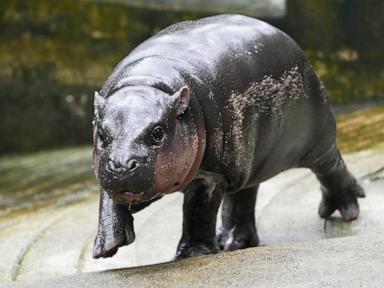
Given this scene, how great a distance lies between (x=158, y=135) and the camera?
3.69 metres

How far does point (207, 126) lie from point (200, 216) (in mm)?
471

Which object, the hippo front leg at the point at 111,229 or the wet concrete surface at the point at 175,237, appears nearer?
the wet concrete surface at the point at 175,237

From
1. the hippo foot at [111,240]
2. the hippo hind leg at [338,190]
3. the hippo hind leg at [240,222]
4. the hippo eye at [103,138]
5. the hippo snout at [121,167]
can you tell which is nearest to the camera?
the hippo snout at [121,167]

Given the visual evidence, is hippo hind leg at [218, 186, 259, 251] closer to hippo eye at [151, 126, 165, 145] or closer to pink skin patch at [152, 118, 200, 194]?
pink skin patch at [152, 118, 200, 194]

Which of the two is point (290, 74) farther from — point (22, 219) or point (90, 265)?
point (22, 219)

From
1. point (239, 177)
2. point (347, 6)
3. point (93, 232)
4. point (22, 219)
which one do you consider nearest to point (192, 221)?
point (239, 177)

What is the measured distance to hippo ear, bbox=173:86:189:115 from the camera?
12.4 ft

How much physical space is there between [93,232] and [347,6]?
5505mm

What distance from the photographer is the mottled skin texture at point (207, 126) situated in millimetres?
3668

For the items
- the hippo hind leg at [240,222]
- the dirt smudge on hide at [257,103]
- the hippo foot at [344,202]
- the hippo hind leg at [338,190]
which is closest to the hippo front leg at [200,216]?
the dirt smudge on hide at [257,103]

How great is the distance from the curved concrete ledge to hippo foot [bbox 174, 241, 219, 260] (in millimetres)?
270

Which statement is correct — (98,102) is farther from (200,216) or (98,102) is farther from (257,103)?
(257,103)

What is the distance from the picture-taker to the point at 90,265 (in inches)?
197

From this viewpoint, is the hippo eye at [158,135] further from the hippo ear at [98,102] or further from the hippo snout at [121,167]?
the hippo ear at [98,102]
